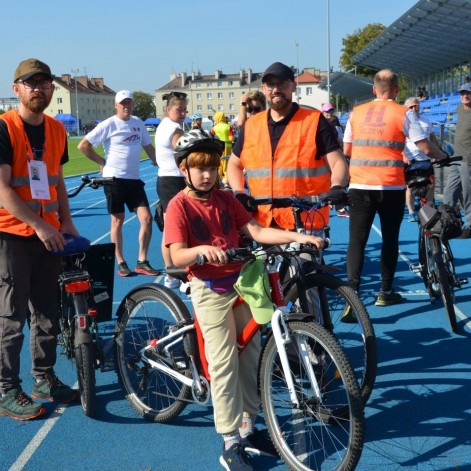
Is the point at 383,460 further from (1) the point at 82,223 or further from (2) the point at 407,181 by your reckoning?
(1) the point at 82,223

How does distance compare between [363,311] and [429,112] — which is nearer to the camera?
[363,311]

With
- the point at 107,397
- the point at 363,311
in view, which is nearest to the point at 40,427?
the point at 107,397

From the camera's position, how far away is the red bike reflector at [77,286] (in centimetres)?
428

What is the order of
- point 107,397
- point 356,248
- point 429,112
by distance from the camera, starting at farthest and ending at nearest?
point 429,112, point 356,248, point 107,397

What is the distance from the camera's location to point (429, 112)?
98.6 feet

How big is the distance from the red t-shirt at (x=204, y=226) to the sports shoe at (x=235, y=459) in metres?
0.88

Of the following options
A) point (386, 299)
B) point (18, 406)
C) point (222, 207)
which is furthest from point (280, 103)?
point (386, 299)

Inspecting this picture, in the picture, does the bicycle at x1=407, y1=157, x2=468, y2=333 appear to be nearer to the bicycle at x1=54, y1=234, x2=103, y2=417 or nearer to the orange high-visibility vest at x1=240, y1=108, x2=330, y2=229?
the orange high-visibility vest at x1=240, y1=108, x2=330, y2=229

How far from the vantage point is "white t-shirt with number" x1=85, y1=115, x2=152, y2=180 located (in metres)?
8.27

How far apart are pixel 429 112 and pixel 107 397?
27.9 meters

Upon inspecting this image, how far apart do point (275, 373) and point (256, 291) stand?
45cm

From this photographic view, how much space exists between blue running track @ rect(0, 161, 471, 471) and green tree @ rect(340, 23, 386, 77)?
225ft

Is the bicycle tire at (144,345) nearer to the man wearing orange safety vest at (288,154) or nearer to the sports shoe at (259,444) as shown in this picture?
the sports shoe at (259,444)

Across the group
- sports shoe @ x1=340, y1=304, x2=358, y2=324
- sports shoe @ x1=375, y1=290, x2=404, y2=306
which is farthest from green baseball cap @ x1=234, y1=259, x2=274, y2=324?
sports shoe @ x1=375, y1=290, x2=404, y2=306
